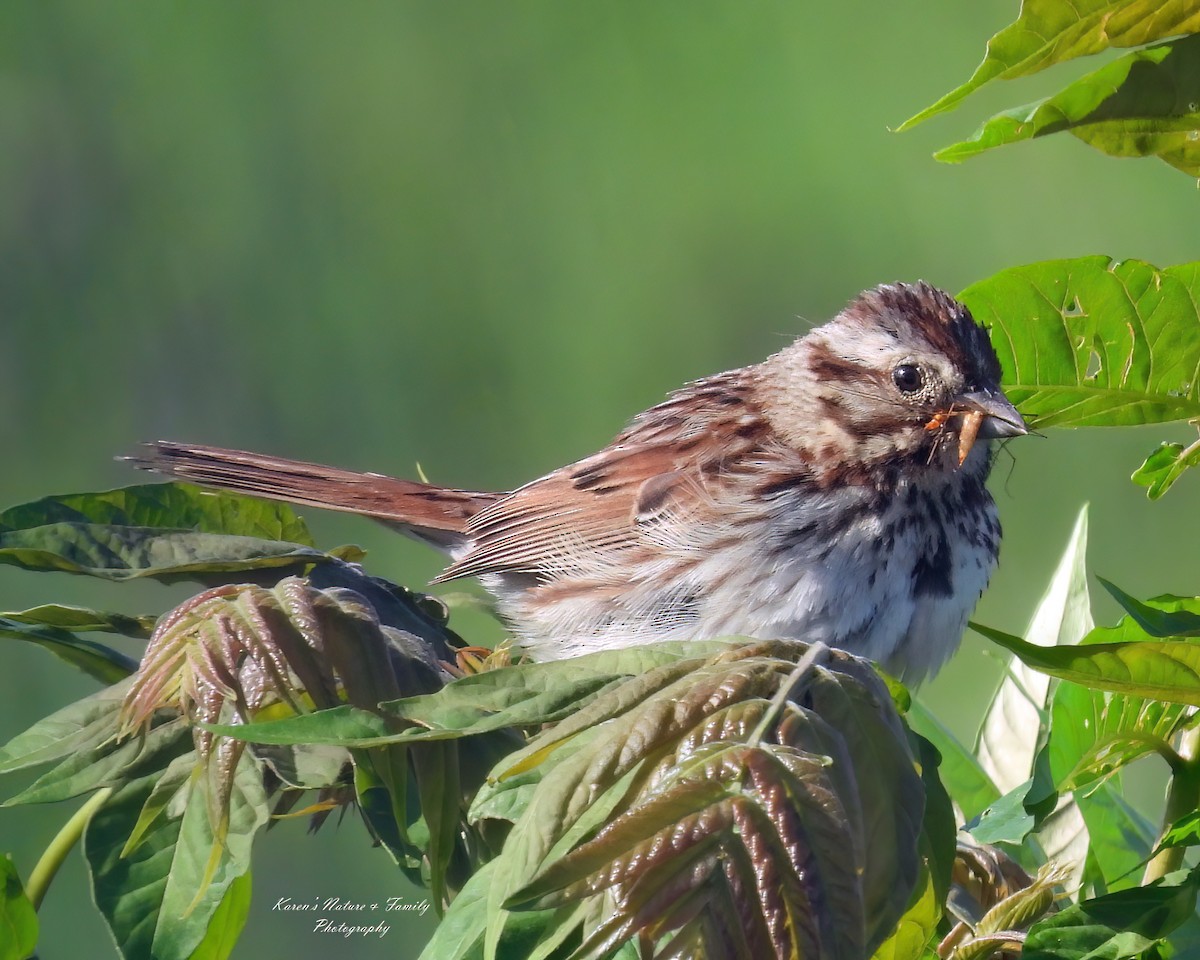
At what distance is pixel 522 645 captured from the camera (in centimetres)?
249

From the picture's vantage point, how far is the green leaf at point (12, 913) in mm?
1159

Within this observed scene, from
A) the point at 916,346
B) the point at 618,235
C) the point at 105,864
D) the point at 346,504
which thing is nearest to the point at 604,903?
the point at 105,864

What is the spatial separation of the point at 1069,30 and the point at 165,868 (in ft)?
3.39

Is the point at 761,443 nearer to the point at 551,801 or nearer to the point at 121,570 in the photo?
the point at 121,570

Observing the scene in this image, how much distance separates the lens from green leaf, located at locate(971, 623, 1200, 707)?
1037 mm

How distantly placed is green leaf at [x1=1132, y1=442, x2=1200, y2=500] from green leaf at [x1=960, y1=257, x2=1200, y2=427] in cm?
4

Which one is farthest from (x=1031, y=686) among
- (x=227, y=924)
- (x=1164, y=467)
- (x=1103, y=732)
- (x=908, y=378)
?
(x=227, y=924)

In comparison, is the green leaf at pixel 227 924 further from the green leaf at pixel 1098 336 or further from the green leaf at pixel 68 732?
the green leaf at pixel 1098 336

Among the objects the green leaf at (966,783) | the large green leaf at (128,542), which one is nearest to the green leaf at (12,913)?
the large green leaf at (128,542)

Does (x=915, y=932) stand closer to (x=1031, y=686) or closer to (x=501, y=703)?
(x=501, y=703)

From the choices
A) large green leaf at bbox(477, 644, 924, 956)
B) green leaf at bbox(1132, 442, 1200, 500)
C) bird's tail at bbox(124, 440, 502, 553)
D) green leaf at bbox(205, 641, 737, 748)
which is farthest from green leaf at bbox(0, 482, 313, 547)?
bird's tail at bbox(124, 440, 502, 553)

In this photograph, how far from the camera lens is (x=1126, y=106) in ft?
4.36

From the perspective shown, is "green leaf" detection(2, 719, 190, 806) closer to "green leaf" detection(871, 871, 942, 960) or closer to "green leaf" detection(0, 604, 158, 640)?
"green leaf" detection(0, 604, 158, 640)

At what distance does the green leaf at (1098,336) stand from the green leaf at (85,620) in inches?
33.2
